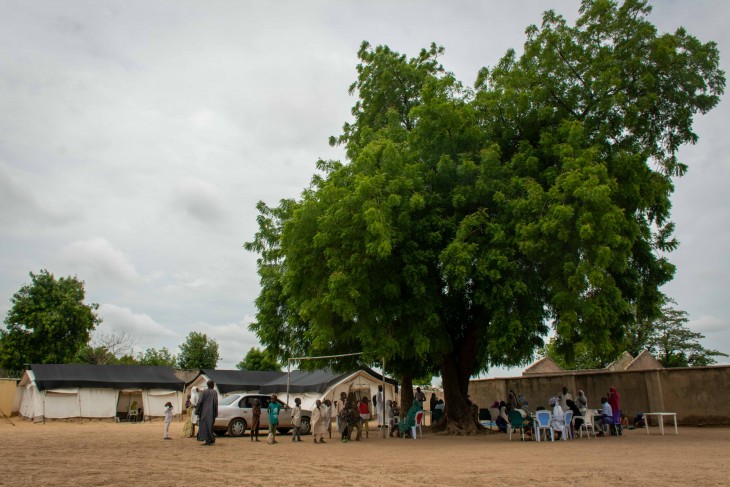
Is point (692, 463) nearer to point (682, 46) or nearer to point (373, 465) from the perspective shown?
point (373, 465)

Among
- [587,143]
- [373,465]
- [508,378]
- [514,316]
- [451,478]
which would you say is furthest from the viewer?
[508,378]

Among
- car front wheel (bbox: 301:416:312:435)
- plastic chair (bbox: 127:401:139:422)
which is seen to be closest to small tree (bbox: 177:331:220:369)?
plastic chair (bbox: 127:401:139:422)

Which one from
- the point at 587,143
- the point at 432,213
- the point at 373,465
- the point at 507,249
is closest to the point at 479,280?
the point at 507,249

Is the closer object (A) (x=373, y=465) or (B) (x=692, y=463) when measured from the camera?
(B) (x=692, y=463)

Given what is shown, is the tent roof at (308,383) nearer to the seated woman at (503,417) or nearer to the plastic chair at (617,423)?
the seated woman at (503,417)

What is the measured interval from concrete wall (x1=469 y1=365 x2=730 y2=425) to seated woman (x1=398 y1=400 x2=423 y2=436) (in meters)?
10.2

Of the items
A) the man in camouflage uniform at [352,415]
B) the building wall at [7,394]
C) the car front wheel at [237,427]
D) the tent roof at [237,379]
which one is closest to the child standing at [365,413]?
the man in camouflage uniform at [352,415]

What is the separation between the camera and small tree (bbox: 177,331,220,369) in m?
63.4

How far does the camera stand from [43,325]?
4425cm

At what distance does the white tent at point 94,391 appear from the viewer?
31.7 meters

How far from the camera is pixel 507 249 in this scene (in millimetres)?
15664

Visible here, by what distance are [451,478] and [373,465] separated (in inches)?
94.9

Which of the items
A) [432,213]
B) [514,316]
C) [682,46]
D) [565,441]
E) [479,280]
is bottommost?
[565,441]

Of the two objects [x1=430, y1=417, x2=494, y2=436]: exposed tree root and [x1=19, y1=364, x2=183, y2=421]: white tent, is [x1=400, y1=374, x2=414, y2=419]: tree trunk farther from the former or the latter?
[x1=19, y1=364, x2=183, y2=421]: white tent
